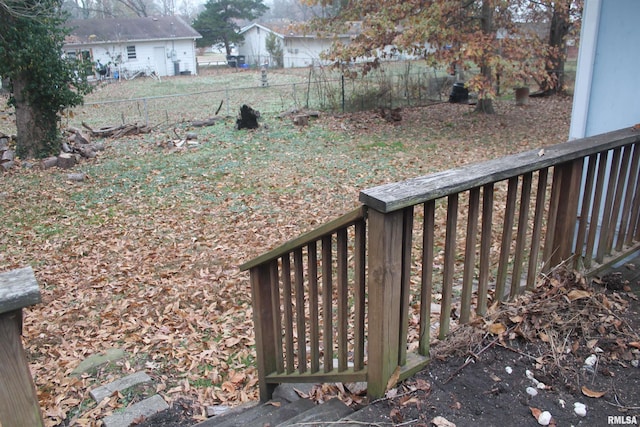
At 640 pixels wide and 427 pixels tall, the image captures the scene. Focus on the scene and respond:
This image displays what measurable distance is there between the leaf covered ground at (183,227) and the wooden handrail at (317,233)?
1.41 meters

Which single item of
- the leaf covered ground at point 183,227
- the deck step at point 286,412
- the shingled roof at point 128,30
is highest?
the shingled roof at point 128,30

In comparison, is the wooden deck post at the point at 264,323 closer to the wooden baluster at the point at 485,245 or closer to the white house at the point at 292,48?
the wooden baluster at the point at 485,245

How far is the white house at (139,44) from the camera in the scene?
3906 centimetres

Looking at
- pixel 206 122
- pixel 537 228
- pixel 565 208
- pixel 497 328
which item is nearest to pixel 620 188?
pixel 565 208

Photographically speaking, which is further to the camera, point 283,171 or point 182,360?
point 283,171

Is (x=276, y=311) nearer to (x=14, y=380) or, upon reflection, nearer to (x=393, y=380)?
(x=393, y=380)

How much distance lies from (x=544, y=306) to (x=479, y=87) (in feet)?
37.6

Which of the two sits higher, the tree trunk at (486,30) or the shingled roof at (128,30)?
the shingled roof at (128,30)

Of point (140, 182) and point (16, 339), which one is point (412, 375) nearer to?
point (16, 339)

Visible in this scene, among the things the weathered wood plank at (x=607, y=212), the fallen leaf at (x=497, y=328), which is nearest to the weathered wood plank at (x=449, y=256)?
the fallen leaf at (x=497, y=328)

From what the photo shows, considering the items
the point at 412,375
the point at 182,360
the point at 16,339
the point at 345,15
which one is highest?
the point at 345,15

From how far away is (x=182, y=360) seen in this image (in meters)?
4.43

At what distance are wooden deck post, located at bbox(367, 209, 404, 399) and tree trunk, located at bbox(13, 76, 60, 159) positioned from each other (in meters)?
12.1

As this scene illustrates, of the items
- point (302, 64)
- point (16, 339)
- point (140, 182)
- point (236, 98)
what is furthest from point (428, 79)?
point (302, 64)
